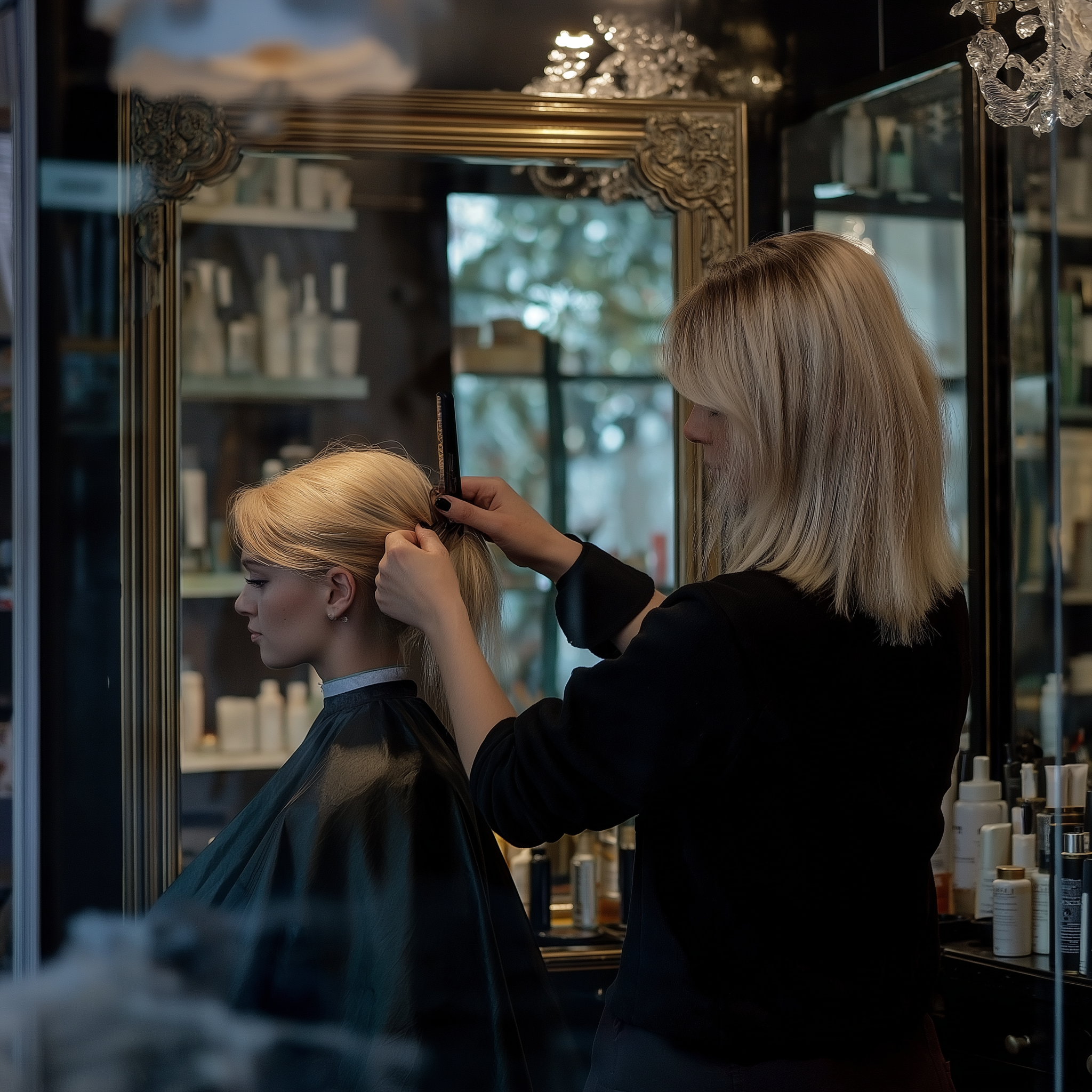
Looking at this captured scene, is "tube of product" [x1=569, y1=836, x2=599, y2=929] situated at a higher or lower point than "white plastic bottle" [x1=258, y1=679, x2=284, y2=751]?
lower

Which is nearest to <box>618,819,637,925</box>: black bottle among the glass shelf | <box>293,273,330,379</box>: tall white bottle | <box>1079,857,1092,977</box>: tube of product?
<box>1079,857,1092,977</box>: tube of product

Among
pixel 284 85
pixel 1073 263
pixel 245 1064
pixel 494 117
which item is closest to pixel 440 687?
pixel 245 1064

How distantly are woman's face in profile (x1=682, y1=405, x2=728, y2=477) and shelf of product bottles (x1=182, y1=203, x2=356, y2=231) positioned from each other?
1.20 metres

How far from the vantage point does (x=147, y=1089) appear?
1529 millimetres

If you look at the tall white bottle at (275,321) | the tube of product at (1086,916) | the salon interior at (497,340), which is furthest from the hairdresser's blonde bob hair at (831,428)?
the tall white bottle at (275,321)

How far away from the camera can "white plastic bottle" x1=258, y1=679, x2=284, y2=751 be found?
7.07 feet

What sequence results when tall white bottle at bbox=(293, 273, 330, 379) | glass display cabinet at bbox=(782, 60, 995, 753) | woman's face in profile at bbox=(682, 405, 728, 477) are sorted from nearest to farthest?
woman's face in profile at bbox=(682, 405, 728, 477), glass display cabinet at bbox=(782, 60, 995, 753), tall white bottle at bbox=(293, 273, 330, 379)

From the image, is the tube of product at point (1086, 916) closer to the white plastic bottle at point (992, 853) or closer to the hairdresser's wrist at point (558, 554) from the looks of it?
the white plastic bottle at point (992, 853)

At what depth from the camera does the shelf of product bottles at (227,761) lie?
209cm

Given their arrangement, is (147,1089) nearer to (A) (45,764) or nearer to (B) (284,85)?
(A) (45,764)

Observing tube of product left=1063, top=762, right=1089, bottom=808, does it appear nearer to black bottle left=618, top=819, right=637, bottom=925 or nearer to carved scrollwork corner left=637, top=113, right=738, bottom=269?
black bottle left=618, top=819, right=637, bottom=925

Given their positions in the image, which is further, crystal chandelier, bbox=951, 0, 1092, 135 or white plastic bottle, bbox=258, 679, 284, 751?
white plastic bottle, bbox=258, 679, 284, 751

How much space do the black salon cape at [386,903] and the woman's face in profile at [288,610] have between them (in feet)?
0.26

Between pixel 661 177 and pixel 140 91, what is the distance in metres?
0.88
